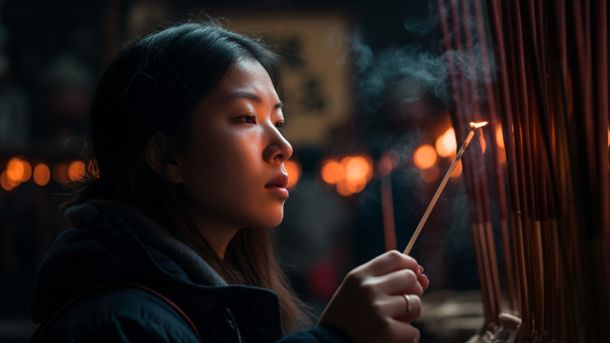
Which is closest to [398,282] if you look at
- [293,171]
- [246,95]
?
[246,95]

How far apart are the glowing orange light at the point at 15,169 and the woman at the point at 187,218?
7166 millimetres

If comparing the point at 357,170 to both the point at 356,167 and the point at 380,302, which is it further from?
the point at 380,302

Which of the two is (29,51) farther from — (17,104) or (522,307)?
(522,307)

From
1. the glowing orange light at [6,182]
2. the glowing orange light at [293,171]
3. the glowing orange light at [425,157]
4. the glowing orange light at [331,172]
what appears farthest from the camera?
the glowing orange light at [331,172]

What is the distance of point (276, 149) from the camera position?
4.58 ft

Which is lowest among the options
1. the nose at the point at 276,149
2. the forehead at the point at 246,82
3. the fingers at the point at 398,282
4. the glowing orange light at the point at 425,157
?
the glowing orange light at the point at 425,157

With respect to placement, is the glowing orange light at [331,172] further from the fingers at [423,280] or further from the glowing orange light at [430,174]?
the fingers at [423,280]

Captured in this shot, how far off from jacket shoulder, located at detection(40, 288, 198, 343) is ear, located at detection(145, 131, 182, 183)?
29 cm

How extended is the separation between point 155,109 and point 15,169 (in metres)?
7.38

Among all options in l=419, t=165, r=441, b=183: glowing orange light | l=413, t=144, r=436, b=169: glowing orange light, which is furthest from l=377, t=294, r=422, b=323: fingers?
l=413, t=144, r=436, b=169: glowing orange light

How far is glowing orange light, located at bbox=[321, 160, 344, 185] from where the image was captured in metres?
8.69

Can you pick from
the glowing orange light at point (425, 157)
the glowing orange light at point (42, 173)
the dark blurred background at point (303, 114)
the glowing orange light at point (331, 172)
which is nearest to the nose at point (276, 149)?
the glowing orange light at point (425, 157)

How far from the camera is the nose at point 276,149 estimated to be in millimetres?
1396

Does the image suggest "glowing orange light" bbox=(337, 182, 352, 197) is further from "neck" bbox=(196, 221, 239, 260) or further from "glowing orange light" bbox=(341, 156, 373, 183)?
"neck" bbox=(196, 221, 239, 260)
